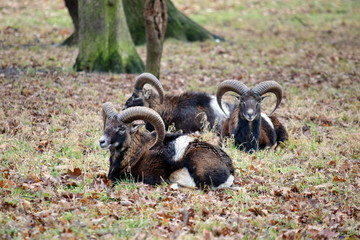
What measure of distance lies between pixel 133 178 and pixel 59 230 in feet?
8.58

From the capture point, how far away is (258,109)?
11.7 metres

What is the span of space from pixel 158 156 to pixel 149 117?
26.5 inches

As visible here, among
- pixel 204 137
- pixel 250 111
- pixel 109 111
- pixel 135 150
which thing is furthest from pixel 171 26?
pixel 135 150

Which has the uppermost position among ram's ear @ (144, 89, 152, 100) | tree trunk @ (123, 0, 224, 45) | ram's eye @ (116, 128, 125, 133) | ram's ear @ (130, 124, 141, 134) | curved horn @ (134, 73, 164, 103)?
ram's eye @ (116, 128, 125, 133)

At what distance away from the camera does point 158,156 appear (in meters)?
9.11

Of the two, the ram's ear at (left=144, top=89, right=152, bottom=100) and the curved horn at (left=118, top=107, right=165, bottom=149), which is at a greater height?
the curved horn at (left=118, top=107, right=165, bottom=149)

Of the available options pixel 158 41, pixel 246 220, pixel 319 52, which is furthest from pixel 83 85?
pixel 319 52

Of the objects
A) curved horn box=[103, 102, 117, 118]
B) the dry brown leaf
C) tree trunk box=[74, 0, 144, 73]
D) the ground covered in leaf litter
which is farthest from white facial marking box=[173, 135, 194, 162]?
tree trunk box=[74, 0, 144, 73]

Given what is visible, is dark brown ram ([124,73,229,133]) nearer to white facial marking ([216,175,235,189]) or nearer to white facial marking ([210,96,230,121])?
white facial marking ([210,96,230,121])

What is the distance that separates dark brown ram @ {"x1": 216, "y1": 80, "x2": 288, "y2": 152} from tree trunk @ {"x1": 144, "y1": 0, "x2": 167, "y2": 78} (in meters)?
3.93

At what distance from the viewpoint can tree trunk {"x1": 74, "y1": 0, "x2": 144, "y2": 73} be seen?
56.6ft

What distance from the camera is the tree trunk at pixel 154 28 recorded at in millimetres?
15156

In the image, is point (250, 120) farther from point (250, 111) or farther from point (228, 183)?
point (228, 183)

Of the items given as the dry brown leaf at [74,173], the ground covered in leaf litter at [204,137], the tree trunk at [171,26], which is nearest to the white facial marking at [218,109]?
the ground covered in leaf litter at [204,137]
